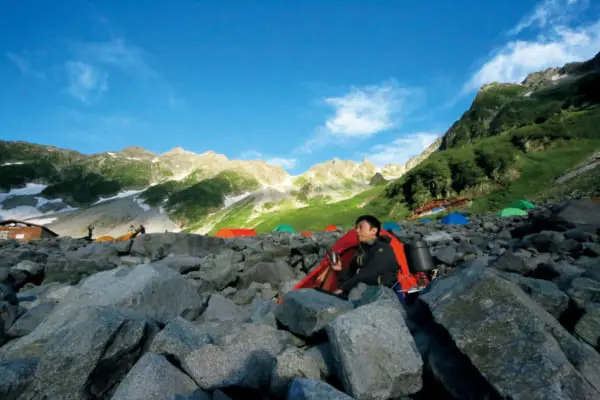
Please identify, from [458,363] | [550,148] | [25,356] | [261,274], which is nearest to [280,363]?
[458,363]

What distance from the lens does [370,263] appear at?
6.69 meters

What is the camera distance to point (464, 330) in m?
2.62

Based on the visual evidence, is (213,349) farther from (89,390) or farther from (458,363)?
(458,363)

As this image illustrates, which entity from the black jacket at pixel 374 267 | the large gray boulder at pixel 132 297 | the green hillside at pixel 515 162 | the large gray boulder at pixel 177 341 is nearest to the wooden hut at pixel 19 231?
the large gray boulder at pixel 132 297

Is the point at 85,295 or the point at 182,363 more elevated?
the point at 85,295

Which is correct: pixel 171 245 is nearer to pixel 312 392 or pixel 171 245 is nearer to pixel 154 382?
pixel 154 382

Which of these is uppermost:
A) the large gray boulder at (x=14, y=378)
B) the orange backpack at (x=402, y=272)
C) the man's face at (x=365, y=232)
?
the man's face at (x=365, y=232)

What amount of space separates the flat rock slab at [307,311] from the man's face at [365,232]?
11.1 feet

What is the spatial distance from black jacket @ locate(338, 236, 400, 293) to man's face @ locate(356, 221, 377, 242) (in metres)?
0.24

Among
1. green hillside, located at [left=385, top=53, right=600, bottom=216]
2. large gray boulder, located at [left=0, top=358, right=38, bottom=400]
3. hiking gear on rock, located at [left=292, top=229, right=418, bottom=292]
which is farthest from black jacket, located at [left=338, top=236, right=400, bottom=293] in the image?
green hillside, located at [left=385, top=53, right=600, bottom=216]

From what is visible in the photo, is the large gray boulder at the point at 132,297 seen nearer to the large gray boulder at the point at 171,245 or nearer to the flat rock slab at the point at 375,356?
the flat rock slab at the point at 375,356

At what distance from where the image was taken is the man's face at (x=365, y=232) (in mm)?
7457

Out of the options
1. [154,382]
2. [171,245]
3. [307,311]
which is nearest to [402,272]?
[307,311]

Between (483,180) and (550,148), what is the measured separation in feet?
44.6
